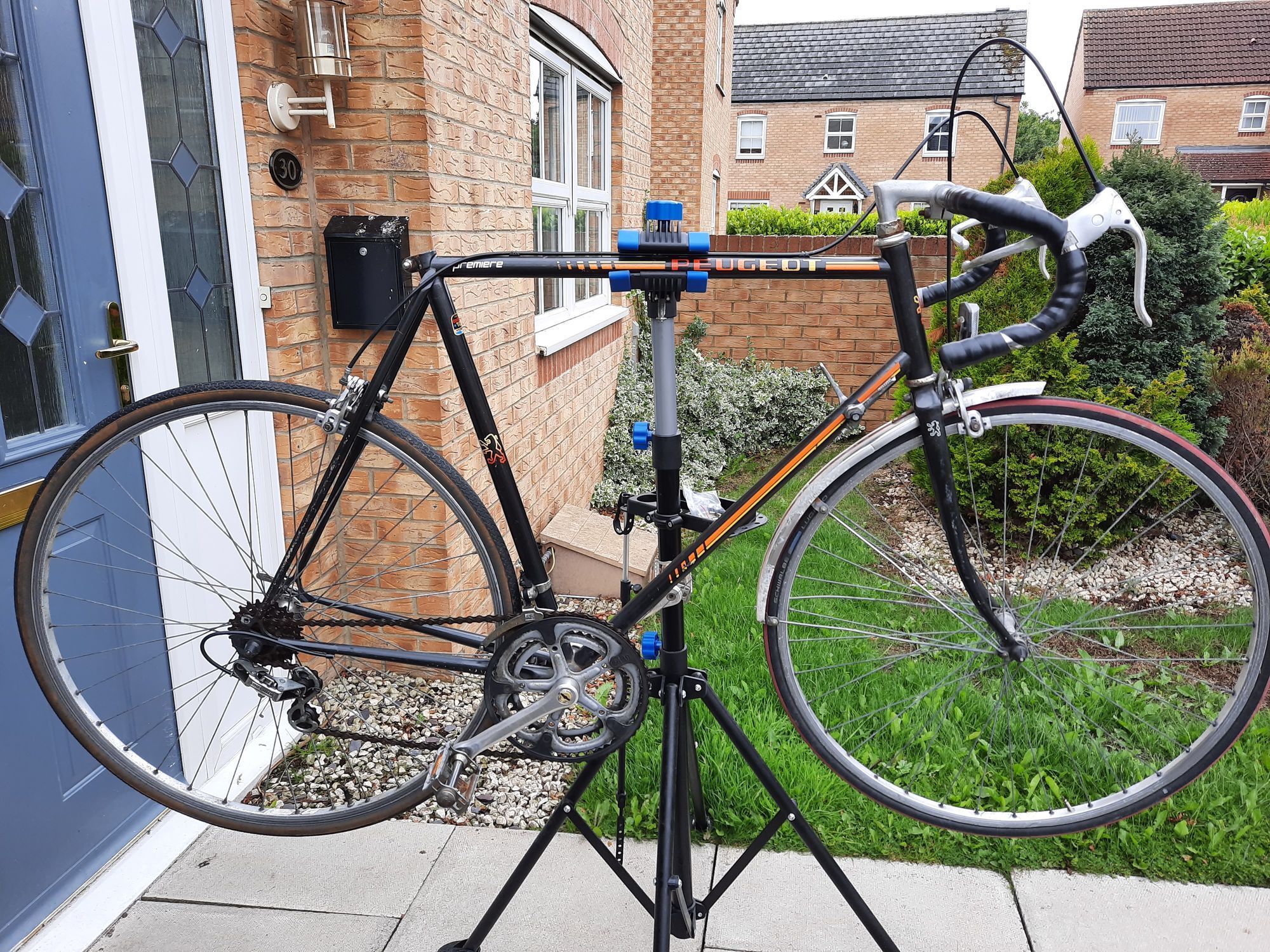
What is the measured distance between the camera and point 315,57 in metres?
2.53

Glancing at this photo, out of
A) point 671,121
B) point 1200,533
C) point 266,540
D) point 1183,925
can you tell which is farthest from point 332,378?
point 671,121

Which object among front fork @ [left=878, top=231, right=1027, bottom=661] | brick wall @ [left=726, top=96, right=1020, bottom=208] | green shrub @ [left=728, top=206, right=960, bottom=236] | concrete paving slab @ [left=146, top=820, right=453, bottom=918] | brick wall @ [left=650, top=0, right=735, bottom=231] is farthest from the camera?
brick wall @ [left=726, top=96, right=1020, bottom=208]

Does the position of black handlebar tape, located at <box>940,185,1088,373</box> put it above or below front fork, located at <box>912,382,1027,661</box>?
above

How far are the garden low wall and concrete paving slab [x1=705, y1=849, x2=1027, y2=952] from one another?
5.32m

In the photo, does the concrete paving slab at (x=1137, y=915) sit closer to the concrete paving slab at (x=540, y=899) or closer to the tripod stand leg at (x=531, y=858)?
the concrete paving slab at (x=540, y=899)

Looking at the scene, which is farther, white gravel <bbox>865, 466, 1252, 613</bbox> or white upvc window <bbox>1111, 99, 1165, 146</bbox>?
white upvc window <bbox>1111, 99, 1165, 146</bbox>

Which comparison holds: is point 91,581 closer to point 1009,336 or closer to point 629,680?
point 629,680

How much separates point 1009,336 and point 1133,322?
141 inches

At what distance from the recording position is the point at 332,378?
2.91m

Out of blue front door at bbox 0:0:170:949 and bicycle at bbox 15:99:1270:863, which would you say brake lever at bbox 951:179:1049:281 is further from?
blue front door at bbox 0:0:170:949

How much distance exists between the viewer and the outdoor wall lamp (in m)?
2.49

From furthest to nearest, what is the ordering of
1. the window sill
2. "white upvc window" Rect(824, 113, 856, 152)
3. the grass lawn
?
"white upvc window" Rect(824, 113, 856, 152)
the window sill
the grass lawn

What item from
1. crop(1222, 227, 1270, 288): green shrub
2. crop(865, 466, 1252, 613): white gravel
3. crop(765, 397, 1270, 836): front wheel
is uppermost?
crop(1222, 227, 1270, 288): green shrub

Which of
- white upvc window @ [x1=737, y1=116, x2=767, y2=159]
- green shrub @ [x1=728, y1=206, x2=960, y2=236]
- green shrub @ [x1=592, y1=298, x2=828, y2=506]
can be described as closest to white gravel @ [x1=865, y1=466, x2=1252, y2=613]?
green shrub @ [x1=592, y1=298, x2=828, y2=506]
